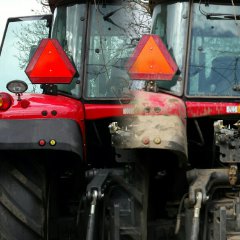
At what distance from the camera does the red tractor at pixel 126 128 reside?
3.84 m

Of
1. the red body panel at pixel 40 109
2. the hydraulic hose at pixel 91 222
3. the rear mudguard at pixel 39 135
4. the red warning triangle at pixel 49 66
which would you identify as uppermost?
the red warning triangle at pixel 49 66

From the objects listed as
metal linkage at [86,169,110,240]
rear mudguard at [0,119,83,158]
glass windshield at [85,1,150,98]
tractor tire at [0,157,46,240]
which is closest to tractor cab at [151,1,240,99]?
glass windshield at [85,1,150,98]

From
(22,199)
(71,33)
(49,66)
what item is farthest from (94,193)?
(71,33)

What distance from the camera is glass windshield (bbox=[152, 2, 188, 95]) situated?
4.40 m

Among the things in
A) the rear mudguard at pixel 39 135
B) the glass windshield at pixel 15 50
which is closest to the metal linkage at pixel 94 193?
the rear mudguard at pixel 39 135

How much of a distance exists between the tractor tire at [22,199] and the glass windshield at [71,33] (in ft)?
2.73

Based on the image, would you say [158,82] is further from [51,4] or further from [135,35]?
[51,4]

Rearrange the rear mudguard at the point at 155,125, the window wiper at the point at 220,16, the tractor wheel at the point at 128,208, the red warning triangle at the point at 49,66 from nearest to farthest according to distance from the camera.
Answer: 1. the rear mudguard at the point at 155,125
2. the tractor wheel at the point at 128,208
3. the red warning triangle at the point at 49,66
4. the window wiper at the point at 220,16

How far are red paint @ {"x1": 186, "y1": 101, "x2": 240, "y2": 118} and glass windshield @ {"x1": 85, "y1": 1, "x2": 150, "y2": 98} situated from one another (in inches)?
20.9

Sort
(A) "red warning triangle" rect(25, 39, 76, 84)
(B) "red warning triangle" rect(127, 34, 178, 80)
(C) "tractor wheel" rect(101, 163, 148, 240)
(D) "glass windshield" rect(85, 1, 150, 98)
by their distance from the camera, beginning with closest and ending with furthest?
(C) "tractor wheel" rect(101, 163, 148, 240), (B) "red warning triangle" rect(127, 34, 178, 80), (A) "red warning triangle" rect(25, 39, 76, 84), (D) "glass windshield" rect(85, 1, 150, 98)

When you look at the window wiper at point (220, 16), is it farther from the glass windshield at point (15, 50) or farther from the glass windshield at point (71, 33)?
the glass windshield at point (15, 50)

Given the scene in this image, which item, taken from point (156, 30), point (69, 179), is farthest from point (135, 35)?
point (69, 179)

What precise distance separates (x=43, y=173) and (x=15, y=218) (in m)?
0.33

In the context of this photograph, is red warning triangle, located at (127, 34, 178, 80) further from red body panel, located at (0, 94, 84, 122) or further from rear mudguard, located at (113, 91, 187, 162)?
red body panel, located at (0, 94, 84, 122)
